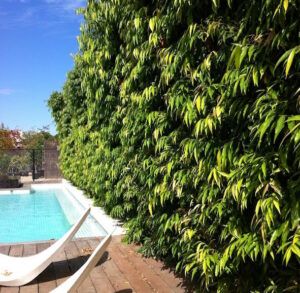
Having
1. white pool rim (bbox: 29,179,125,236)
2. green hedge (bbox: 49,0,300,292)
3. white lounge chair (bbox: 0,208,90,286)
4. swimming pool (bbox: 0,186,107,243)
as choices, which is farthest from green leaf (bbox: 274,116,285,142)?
swimming pool (bbox: 0,186,107,243)

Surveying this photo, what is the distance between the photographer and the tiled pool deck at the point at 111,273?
A: 157 inches

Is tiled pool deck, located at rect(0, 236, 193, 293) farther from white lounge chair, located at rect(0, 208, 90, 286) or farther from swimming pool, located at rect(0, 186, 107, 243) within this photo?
swimming pool, located at rect(0, 186, 107, 243)

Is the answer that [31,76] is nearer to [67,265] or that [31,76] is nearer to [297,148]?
[67,265]

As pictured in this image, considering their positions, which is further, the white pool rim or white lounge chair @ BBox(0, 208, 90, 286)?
the white pool rim

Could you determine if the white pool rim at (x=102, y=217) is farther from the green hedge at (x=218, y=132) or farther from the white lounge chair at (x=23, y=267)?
the green hedge at (x=218, y=132)

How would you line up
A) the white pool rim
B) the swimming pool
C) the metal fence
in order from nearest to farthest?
the white pool rim < the swimming pool < the metal fence

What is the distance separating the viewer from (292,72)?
2148 millimetres

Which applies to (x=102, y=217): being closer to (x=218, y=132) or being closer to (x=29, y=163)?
(x=218, y=132)

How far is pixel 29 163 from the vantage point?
22.5m

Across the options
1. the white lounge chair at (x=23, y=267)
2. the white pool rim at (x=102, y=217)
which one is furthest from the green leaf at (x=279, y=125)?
the white lounge chair at (x=23, y=267)

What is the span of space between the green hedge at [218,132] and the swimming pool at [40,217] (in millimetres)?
2941

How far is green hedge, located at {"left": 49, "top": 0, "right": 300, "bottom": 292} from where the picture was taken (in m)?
2.20

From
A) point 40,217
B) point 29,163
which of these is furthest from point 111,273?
point 29,163

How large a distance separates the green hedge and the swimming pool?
2941 mm
